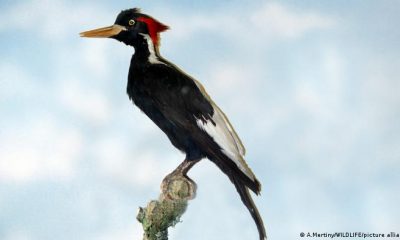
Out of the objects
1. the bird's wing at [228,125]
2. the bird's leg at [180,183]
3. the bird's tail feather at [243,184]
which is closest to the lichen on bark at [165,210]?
the bird's leg at [180,183]

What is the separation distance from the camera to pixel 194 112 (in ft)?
7.25

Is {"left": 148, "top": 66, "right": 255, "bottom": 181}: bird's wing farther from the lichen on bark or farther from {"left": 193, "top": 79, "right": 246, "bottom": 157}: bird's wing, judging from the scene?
the lichen on bark

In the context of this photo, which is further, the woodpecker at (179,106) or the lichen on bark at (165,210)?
the woodpecker at (179,106)

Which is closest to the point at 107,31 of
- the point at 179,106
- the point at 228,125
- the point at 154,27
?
the point at 154,27

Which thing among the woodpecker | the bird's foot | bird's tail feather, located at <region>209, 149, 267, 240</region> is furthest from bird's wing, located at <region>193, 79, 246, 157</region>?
the bird's foot

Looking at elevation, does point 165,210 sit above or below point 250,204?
below

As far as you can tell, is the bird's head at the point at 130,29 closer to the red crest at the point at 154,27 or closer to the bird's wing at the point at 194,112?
the red crest at the point at 154,27

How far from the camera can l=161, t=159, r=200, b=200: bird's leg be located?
2.06 m

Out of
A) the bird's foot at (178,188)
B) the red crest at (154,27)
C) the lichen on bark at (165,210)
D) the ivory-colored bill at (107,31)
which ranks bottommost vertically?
the lichen on bark at (165,210)

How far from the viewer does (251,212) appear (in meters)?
2.13

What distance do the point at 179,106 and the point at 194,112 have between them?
2.7 inches

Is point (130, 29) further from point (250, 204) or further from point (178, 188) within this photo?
point (250, 204)

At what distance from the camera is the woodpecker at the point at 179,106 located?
2139mm

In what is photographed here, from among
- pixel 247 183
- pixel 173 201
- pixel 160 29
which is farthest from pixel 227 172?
pixel 160 29
